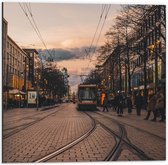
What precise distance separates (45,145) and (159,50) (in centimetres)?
1682

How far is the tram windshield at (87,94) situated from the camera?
31.7 metres

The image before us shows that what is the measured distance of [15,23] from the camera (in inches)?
402

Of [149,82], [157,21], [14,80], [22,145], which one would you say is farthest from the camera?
[14,80]

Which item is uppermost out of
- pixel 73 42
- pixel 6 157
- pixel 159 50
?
pixel 159 50

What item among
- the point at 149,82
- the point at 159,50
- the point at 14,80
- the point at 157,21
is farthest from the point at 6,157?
the point at 14,80

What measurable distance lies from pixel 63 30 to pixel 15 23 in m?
1.33

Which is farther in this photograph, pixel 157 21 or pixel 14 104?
pixel 14 104

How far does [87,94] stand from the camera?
31.7 meters

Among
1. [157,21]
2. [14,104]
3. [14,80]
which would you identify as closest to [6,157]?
[157,21]

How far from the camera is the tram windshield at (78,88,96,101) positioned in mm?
31681

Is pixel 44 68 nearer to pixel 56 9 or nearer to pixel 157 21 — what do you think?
pixel 157 21

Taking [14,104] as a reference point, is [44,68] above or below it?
above

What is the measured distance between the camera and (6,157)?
759cm

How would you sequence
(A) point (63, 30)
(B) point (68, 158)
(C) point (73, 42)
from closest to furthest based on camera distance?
(B) point (68, 158) < (A) point (63, 30) < (C) point (73, 42)
